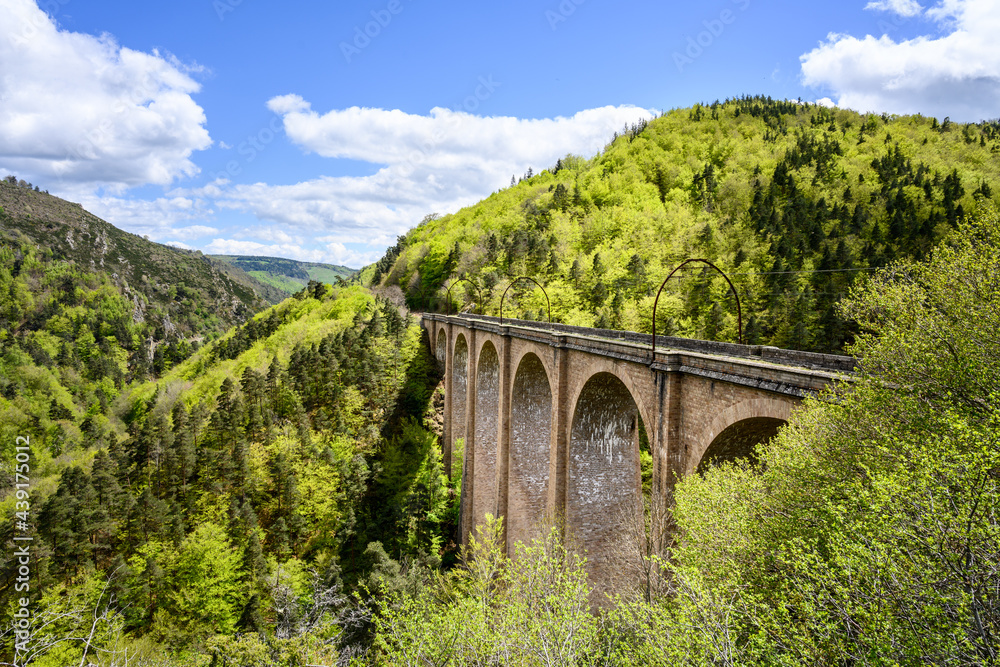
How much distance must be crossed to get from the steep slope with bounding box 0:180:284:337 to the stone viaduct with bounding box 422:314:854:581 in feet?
403

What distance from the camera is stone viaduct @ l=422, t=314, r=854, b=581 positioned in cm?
949

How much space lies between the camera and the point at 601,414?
16.6 m

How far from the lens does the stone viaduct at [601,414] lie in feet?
31.1

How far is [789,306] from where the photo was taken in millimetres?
37094

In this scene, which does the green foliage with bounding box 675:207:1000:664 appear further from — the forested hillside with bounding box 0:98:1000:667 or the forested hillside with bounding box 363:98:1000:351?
the forested hillside with bounding box 363:98:1000:351

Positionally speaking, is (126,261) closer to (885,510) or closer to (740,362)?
(740,362)

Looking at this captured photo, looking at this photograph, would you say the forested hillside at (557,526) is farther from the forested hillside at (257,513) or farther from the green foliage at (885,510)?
the forested hillside at (257,513)

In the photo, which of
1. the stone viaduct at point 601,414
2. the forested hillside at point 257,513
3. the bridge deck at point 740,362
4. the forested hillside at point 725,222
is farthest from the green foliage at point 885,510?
the forested hillside at point 725,222

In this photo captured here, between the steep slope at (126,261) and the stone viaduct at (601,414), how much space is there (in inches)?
4837

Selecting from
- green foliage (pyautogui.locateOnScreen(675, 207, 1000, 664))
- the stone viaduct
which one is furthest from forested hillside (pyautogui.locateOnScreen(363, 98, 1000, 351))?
green foliage (pyautogui.locateOnScreen(675, 207, 1000, 664))

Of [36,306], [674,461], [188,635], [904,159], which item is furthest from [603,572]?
[36,306]

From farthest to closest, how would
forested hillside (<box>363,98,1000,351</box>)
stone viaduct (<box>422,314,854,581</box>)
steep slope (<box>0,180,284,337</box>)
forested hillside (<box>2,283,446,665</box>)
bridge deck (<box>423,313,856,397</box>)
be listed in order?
steep slope (<box>0,180,284,337</box>) < forested hillside (<box>363,98,1000,351</box>) < forested hillside (<box>2,283,446,665</box>) < stone viaduct (<box>422,314,854,581</box>) < bridge deck (<box>423,313,856,397</box>)

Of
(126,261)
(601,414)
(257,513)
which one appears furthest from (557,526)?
(126,261)

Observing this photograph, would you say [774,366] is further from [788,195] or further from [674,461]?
[788,195]
